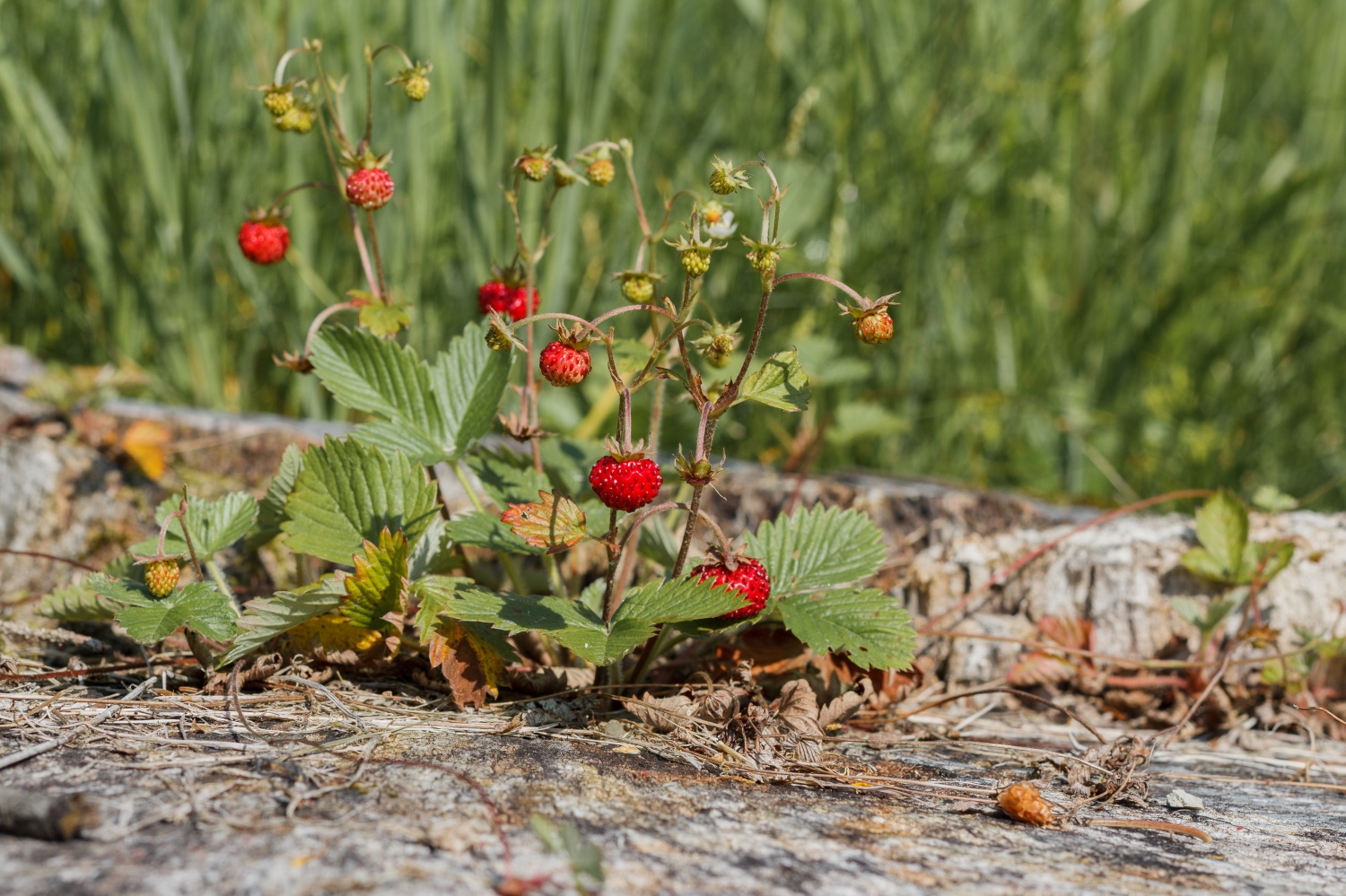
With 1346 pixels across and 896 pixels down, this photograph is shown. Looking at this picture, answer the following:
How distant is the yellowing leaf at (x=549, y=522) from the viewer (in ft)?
3.90

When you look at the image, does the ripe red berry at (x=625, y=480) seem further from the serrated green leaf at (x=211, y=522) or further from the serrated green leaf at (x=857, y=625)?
the serrated green leaf at (x=211, y=522)

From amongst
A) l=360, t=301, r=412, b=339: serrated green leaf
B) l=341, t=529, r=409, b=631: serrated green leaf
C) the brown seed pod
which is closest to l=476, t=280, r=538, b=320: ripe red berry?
l=360, t=301, r=412, b=339: serrated green leaf

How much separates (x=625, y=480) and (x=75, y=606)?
83 cm

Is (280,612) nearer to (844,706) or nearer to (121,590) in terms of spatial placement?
(121,590)

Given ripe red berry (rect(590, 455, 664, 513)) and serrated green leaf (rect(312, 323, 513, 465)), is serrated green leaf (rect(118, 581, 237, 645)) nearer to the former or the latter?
serrated green leaf (rect(312, 323, 513, 465))

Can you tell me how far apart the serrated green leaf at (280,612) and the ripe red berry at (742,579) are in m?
0.42

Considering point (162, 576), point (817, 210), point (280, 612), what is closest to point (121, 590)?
point (162, 576)

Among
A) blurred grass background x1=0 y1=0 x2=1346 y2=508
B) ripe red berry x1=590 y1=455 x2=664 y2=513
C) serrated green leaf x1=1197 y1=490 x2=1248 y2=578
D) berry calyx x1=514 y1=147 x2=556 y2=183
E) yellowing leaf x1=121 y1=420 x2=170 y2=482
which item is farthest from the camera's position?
blurred grass background x1=0 y1=0 x2=1346 y2=508

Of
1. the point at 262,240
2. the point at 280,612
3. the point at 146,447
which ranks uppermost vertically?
the point at 262,240

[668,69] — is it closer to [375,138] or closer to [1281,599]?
[375,138]

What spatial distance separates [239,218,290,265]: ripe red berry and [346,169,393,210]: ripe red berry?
0.17 meters

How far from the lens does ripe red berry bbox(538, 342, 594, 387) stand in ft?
3.59

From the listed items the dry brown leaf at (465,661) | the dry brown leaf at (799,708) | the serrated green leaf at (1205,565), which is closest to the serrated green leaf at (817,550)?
the dry brown leaf at (799,708)

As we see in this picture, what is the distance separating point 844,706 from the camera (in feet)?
4.55
